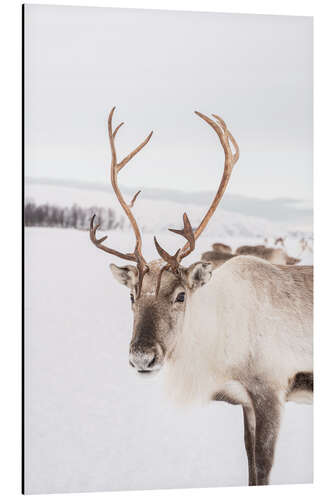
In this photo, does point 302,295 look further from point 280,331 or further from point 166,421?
A: point 166,421

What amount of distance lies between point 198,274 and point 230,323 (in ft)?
1.28

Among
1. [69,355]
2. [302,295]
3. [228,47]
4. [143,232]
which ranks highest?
[228,47]

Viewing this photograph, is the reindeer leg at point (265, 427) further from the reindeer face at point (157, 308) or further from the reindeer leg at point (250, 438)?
the reindeer face at point (157, 308)

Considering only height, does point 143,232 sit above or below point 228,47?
below

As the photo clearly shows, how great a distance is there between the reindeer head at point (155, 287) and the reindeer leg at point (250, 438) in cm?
66

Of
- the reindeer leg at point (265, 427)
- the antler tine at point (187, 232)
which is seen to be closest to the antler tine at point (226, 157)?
the antler tine at point (187, 232)

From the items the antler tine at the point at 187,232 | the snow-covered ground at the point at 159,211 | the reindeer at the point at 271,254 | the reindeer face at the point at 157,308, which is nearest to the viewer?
the reindeer face at the point at 157,308

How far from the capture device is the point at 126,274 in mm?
4355

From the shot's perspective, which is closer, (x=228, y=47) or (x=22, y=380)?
(x=22, y=380)

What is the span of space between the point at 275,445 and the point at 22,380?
4.62 ft

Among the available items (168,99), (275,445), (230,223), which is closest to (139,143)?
(168,99)

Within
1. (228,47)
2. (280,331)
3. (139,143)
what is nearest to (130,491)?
(280,331)

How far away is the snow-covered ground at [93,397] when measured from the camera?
442 centimetres

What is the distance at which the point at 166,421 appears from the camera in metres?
4.54
